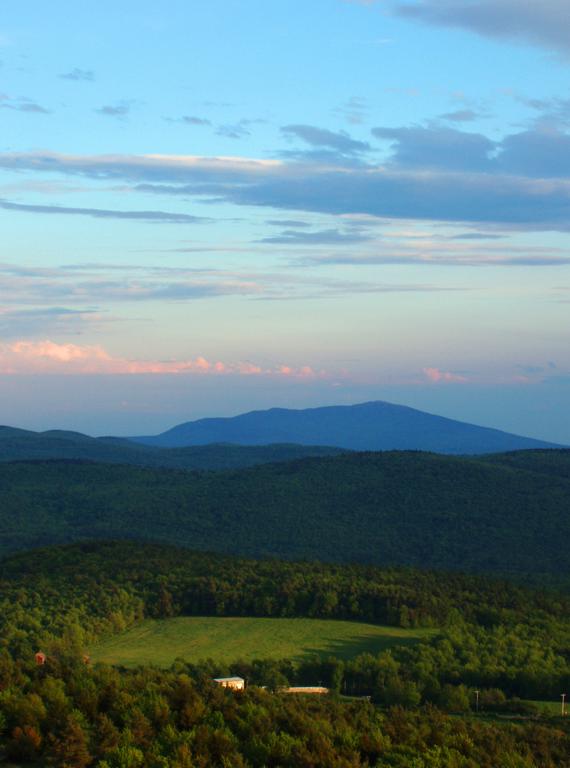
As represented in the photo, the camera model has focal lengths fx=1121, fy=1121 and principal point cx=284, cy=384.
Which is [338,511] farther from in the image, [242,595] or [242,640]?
[242,640]

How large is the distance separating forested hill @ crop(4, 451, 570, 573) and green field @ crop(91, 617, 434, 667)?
5848 centimetres

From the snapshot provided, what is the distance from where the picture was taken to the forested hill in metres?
150

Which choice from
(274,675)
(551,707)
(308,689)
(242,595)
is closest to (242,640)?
(242,595)

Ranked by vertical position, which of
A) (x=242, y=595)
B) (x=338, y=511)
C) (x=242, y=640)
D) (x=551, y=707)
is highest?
(x=338, y=511)

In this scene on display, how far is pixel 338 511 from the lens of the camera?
16975 cm

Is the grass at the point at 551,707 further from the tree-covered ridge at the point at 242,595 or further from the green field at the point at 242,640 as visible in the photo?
the tree-covered ridge at the point at 242,595

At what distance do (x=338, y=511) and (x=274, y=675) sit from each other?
4247 inches

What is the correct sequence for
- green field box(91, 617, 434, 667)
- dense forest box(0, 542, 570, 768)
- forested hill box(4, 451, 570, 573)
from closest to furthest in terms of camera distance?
dense forest box(0, 542, 570, 768)
green field box(91, 617, 434, 667)
forested hill box(4, 451, 570, 573)

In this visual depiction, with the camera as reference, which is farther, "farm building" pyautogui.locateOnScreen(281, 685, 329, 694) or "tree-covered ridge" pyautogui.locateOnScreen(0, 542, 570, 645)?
"tree-covered ridge" pyautogui.locateOnScreen(0, 542, 570, 645)

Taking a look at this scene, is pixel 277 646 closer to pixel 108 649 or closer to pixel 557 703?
pixel 108 649

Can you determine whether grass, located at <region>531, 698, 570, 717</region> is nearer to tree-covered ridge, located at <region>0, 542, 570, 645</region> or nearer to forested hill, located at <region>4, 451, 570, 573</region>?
tree-covered ridge, located at <region>0, 542, 570, 645</region>

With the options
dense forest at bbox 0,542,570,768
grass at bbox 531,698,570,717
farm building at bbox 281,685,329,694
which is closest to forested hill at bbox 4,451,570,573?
dense forest at bbox 0,542,570,768

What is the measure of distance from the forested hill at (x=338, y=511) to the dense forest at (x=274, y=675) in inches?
1892

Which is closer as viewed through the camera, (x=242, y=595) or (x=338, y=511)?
(x=242, y=595)
